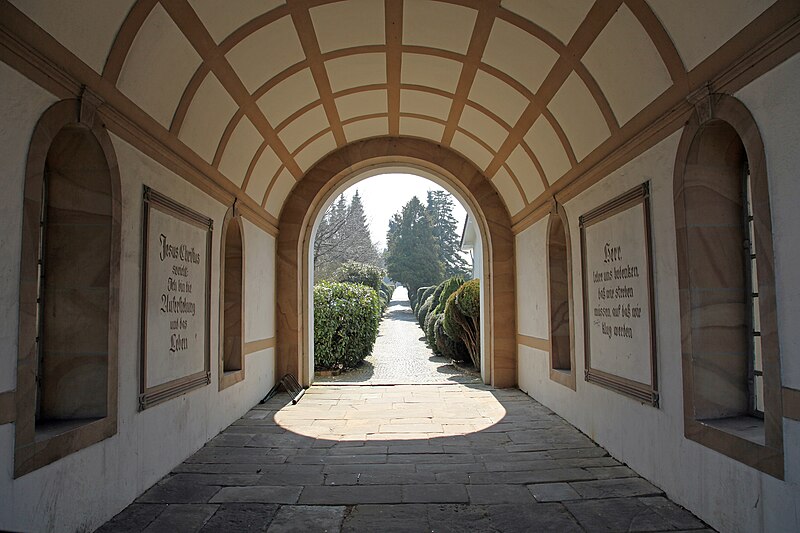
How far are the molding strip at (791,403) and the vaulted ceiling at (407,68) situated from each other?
2038 millimetres

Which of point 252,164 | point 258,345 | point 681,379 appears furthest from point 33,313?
point 258,345

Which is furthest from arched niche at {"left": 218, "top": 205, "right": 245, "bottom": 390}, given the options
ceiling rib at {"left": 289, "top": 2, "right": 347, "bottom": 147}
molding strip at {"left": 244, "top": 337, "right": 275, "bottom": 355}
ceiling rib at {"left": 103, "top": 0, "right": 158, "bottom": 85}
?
ceiling rib at {"left": 103, "top": 0, "right": 158, "bottom": 85}

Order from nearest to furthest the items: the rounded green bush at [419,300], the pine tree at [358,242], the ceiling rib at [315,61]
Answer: the ceiling rib at [315,61] → the pine tree at [358,242] → the rounded green bush at [419,300]

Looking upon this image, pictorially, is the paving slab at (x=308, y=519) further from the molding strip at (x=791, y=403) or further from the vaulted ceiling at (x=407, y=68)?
the vaulted ceiling at (x=407, y=68)

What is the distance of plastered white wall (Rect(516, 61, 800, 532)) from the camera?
281cm

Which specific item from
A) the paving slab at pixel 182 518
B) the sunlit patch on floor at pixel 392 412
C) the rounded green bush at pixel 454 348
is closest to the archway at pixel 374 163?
the sunlit patch on floor at pixel 392 412

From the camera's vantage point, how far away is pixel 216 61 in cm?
504

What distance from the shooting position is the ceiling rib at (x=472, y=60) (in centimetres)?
536

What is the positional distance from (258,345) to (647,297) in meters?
5.81

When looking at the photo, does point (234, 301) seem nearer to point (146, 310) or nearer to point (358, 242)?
point (146, 310)

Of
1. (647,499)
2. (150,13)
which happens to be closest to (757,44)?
(647,499)

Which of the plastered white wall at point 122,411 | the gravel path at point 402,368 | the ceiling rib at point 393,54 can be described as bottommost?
the gravel path at point 402,368

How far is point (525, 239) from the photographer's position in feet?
29.0

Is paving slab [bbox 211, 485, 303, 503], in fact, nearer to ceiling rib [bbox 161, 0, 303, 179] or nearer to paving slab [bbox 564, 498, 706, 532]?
paving slab [bbox 564, 498, 706, 532]
